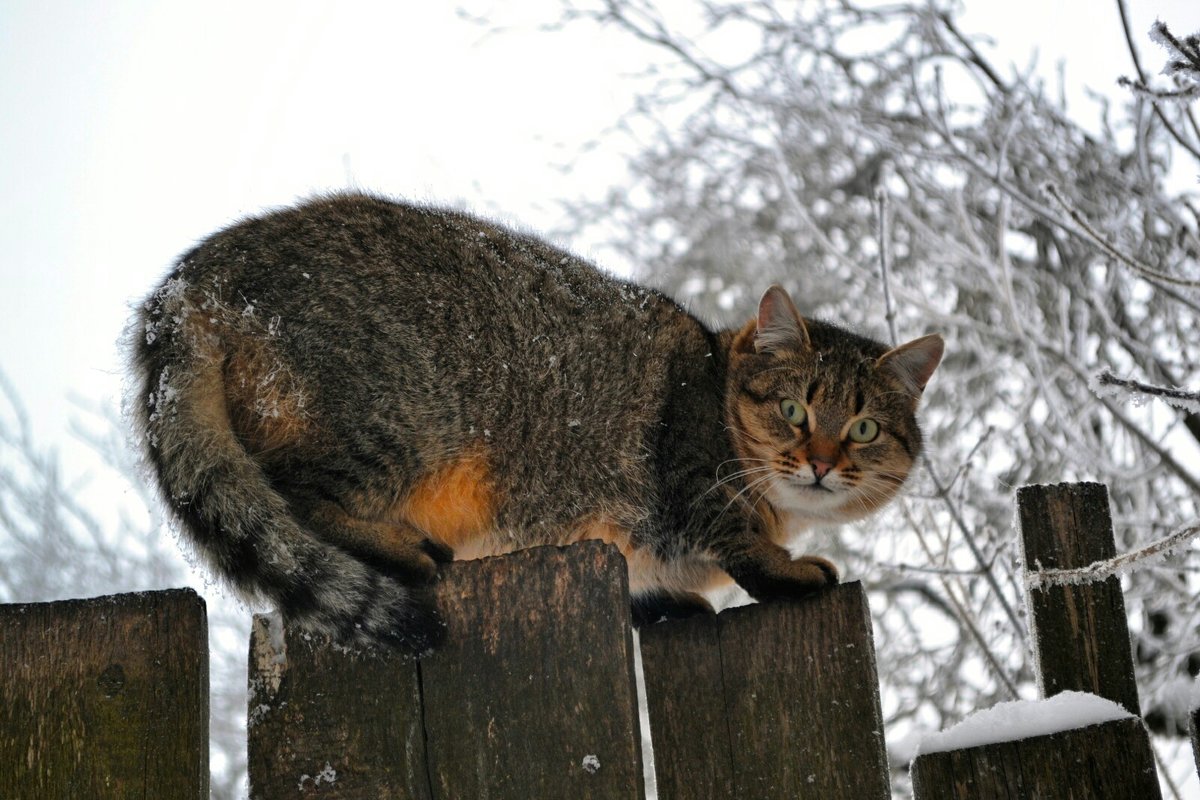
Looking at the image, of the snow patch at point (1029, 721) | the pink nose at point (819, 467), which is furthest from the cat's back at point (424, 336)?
the snow patch at point (1029, 721)

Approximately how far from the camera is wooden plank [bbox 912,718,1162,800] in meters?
1.81

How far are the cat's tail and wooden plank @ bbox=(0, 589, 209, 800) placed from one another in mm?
206

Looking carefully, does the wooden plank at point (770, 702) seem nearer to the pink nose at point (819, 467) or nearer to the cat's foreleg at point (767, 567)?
the cat's foreleg at point (767, 567)

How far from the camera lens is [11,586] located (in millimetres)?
7910

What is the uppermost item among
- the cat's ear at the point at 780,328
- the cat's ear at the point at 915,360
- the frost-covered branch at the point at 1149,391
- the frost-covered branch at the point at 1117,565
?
the cat's ear at the point at 780,328

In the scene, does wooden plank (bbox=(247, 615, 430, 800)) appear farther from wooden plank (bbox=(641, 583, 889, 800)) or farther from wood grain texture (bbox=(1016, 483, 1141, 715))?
wood grain texture (bbox=(1016, 483, 1141, 715))

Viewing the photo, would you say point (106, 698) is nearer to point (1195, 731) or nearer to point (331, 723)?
point (331, 723)

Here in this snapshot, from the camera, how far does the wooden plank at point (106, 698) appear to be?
189 cm

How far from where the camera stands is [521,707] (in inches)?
74.0

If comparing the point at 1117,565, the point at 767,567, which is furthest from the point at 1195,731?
the point at 767,567

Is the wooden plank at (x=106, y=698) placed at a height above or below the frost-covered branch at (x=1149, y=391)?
below

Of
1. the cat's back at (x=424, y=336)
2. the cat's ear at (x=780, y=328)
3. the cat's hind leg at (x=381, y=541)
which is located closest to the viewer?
the cat's hind leg at (x=381, y=541)

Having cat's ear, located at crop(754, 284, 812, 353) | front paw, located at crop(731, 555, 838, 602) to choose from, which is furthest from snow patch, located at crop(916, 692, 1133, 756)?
cat's ear, located at crop(754, 284, 812, 353)

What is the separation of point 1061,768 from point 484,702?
838 mm
